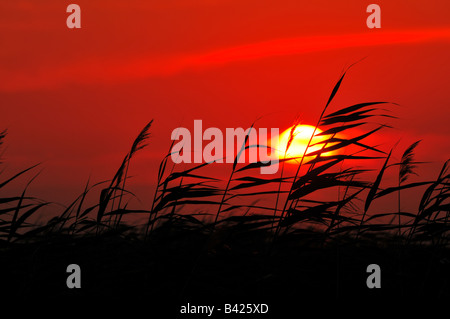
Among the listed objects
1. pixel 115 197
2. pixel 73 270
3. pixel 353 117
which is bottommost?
pixel 73 270

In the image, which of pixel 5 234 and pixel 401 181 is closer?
pixel 5 234

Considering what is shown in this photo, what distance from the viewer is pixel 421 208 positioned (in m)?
4.30

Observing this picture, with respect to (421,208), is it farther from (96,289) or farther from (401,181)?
(96,289)

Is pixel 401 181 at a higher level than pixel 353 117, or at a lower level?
lower

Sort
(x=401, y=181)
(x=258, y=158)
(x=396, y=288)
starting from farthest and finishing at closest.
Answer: (x=401, y=181)
(x=396, y=288)
(x=258, y=158)

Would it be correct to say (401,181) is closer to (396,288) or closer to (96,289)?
(396,288)

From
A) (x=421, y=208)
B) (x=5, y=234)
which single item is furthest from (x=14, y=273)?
(x=421, y=208)

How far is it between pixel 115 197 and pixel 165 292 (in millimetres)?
978

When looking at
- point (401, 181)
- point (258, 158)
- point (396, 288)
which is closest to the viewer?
point (258, 158)

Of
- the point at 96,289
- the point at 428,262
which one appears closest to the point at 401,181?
the point at 428,262
